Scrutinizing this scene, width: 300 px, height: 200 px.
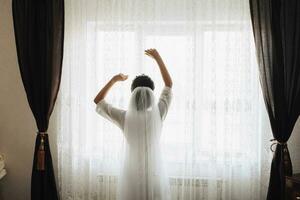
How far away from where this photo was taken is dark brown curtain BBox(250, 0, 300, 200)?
2371mm

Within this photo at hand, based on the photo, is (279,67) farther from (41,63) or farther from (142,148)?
(41,63)

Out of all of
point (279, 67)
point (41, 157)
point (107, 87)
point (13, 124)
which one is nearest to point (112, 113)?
point (107, 87)

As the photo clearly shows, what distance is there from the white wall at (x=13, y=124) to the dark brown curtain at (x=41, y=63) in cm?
15

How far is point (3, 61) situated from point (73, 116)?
2.63 ft

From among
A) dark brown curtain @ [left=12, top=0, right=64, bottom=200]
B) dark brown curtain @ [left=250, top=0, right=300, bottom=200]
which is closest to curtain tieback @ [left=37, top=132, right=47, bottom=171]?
dark brown curtain @ [left=12, top=0, right=64, bottom=200]

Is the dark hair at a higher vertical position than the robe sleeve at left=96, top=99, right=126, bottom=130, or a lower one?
higher

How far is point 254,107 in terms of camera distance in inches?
96.2

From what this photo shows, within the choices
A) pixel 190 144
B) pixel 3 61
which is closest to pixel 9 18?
pixel 3 61

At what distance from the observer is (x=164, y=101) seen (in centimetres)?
222

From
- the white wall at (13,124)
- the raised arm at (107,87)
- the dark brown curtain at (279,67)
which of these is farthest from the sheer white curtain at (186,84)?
the white wall at (13,124)

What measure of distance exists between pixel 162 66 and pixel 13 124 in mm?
1425

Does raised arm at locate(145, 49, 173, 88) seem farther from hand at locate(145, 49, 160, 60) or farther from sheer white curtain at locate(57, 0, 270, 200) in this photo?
sheer white curtain at locate(57, 0, 270, 200)

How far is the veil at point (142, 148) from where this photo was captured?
83.0 inches

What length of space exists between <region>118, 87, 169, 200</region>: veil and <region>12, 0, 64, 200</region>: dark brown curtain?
775 mm
